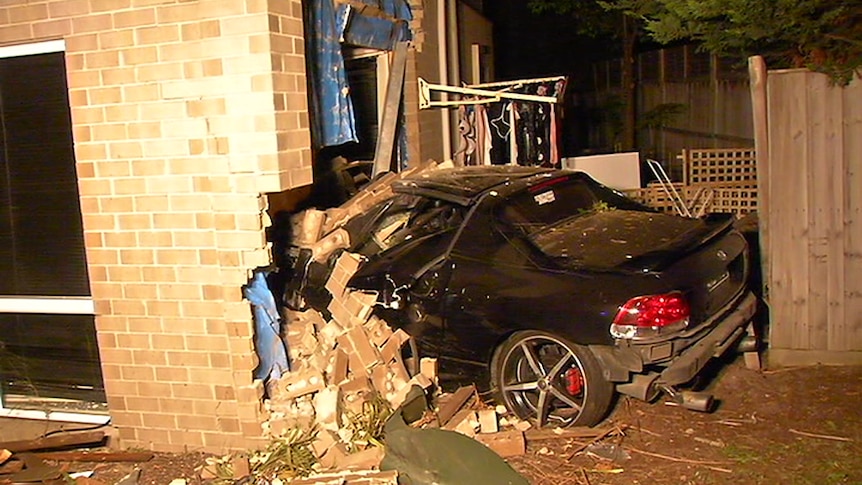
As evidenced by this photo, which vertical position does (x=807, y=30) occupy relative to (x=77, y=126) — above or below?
above

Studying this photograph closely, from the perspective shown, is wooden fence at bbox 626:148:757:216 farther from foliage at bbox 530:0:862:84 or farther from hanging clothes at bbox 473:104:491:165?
foliage at bbox 530:0:862:84

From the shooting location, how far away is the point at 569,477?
4715 mm

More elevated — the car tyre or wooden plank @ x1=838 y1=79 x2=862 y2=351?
wooden plank @ x1=838 y1=79 x2=862 y2=351

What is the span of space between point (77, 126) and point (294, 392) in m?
2.44

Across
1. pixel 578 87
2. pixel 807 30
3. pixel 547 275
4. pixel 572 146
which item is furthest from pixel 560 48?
pixel 547 275

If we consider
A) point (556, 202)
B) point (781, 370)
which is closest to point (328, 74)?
point (556, 202)

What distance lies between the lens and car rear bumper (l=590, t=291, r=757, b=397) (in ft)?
15.7

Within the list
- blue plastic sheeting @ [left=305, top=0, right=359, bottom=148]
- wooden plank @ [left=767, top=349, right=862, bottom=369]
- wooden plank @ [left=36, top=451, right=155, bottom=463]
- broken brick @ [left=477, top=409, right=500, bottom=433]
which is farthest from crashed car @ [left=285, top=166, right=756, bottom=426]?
wooden plank @ [left=36, top=451, right=155, bottom=463]

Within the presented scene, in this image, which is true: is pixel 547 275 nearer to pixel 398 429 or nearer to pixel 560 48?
pixel 398 429

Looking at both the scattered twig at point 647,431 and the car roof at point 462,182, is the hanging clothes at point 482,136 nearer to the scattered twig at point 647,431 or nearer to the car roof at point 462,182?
the car roof at point 462,182

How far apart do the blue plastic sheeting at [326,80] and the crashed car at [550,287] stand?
1022 millimetres

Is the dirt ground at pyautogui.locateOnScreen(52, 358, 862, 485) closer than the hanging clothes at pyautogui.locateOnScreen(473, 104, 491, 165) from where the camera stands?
Yes

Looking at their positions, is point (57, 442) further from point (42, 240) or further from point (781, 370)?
point (781, 370)

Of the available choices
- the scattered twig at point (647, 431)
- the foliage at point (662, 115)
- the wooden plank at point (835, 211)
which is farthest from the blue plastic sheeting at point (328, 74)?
the foliage at point (662, 115)
